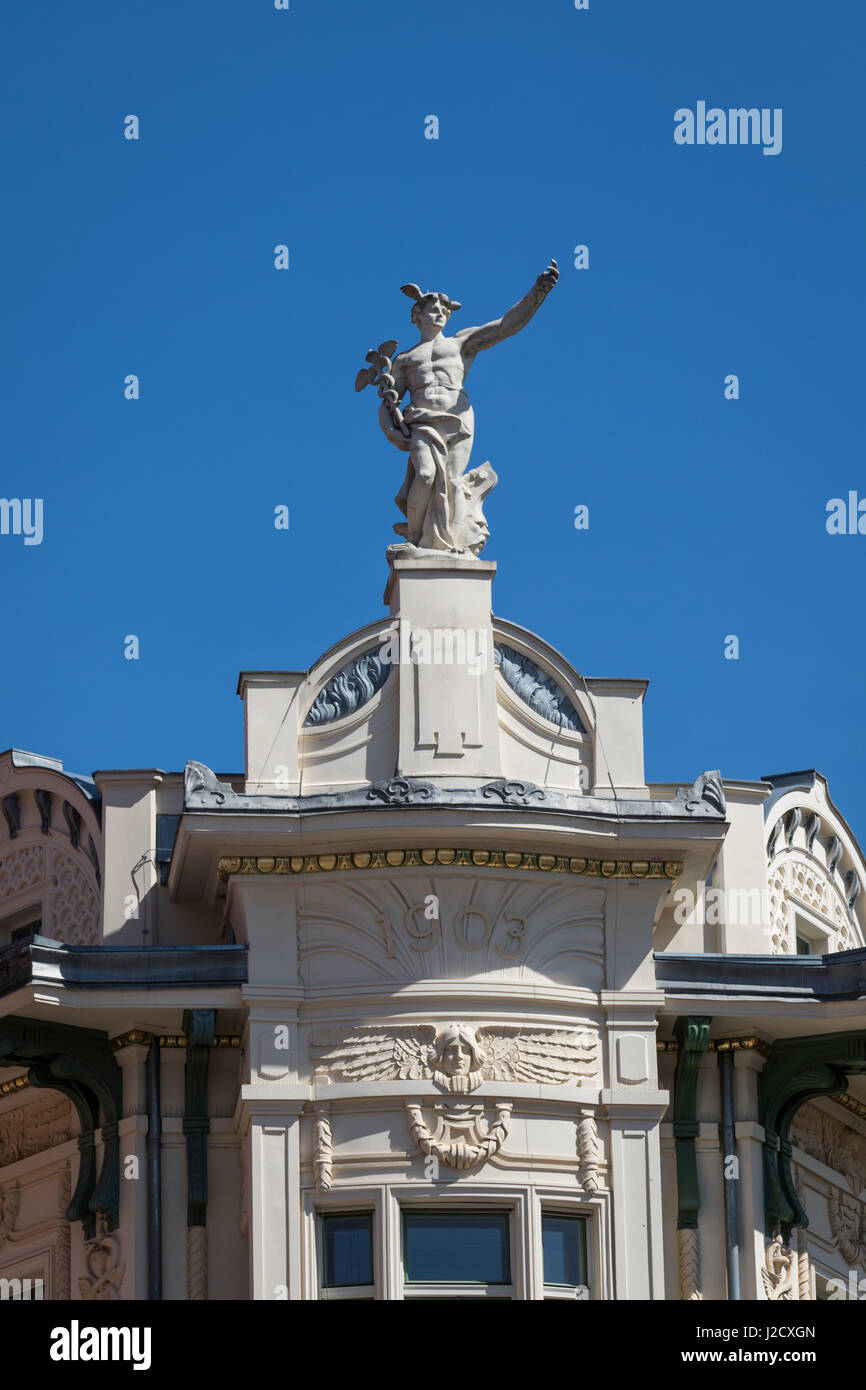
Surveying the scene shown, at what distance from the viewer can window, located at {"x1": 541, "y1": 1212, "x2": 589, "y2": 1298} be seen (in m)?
27.4

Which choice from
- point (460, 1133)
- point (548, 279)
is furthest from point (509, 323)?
point (460, 1133)

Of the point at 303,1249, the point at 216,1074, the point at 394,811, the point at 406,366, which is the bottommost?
the point at 303,1249

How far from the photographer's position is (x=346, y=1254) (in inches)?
1077

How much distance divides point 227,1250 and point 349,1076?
2.19 m

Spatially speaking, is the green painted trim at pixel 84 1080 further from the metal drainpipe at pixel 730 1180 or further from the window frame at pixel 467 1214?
the metal drainpipe at pixel 730 1180

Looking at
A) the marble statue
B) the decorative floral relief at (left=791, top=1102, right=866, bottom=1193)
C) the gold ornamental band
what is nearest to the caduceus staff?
the marble statue

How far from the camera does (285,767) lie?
28578mm

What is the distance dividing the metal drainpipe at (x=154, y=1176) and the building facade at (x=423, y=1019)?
0.09 feet

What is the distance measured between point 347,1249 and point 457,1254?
0.98 metres

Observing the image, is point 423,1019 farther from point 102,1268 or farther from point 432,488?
point 432,488

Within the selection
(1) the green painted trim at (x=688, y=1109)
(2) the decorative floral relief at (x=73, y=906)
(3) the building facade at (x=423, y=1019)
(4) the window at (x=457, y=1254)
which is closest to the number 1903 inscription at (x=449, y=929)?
(3) the building facade at (x=423, y=1019)

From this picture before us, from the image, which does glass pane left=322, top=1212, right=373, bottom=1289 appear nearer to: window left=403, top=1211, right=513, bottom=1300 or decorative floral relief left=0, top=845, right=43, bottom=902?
window left=403, top=1211, right=513, bottom=1300

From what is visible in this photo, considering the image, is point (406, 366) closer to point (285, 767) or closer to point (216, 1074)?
point (285, 767)
